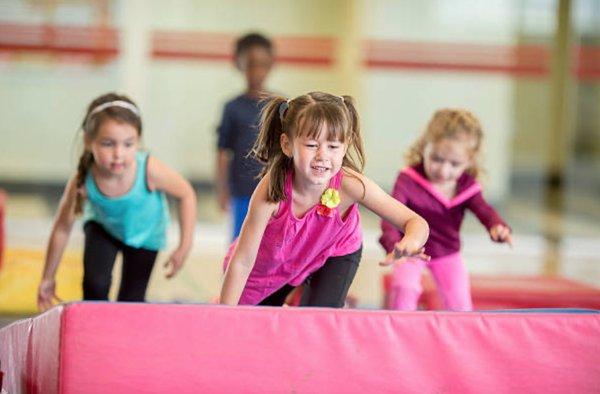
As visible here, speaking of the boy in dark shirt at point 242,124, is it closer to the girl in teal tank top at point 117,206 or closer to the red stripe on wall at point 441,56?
the girl in teal tank top at point 117,206

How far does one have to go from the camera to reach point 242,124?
518cm

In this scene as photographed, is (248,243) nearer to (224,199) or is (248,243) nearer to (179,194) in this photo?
(179,194)

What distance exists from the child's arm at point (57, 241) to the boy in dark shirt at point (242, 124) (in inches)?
49.7

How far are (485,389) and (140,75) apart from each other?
6434mm

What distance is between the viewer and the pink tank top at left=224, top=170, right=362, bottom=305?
3348 millimetres

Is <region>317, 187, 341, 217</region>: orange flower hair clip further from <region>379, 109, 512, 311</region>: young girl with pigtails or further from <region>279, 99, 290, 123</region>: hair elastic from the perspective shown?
<region>379, 109, 512, 311</region>: young girl with pigtails

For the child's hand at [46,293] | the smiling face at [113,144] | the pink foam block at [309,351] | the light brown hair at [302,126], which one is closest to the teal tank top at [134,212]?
the smiling face at [113,144]

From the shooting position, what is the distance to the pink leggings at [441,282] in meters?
4.05

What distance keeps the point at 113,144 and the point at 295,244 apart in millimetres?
824

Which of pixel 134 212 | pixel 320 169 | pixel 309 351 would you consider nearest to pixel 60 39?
pixel 134 212

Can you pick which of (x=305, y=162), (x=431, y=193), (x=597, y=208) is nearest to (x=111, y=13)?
(x=597, y=208)

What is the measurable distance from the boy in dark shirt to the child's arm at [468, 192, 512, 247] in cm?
130

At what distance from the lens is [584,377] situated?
3.01 meters

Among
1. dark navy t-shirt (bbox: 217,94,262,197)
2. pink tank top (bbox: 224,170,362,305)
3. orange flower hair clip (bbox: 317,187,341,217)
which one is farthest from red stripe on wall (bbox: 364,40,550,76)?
orange flower hair clip (bbox: 317,187,341,217)
